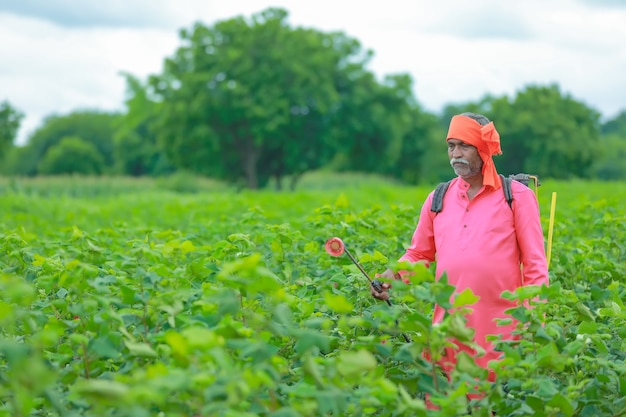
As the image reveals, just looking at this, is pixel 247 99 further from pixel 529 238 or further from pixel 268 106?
pixel 529 238

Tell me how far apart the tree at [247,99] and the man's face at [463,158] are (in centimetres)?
4486

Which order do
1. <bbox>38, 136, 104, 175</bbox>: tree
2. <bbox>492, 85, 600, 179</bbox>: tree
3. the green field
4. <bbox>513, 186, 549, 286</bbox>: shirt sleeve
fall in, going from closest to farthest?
the green field < <bbox>513, 186, 549, 286</bbox>: shirt sleeve < <bbox>492, 85, 600, 179</bbox>: tree < <bbox>38, 136, 104, 175</bbox>: tree

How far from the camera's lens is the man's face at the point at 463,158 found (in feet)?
15.3

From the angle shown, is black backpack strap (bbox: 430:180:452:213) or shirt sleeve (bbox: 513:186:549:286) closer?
shirt sleeve (bbox: 513:186:549:286)

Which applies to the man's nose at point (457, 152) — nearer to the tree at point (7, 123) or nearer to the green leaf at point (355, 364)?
the green leaf at point (355, 364)

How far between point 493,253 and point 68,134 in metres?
120

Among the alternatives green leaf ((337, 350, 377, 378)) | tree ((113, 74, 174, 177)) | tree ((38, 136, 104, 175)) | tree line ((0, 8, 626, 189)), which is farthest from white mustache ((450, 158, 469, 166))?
tree ((38, 136, 104, 175))

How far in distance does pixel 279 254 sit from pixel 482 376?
217 centimetres

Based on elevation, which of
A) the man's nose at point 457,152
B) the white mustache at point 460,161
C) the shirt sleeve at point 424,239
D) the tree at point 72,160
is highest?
the man's nose at point 457,152

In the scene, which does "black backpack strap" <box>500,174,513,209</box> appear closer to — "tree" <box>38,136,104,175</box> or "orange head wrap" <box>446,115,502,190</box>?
"orange head wrap" <box>446,115,502,190</box>

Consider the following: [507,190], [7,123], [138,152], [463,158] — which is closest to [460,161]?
[463,158]

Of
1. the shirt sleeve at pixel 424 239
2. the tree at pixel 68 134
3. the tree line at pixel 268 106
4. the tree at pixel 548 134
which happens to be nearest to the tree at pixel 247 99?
the tree line at pixel 268 106

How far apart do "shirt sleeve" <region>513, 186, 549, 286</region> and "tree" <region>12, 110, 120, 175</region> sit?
11366 cm

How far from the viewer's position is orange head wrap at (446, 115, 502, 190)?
462 centimetres
